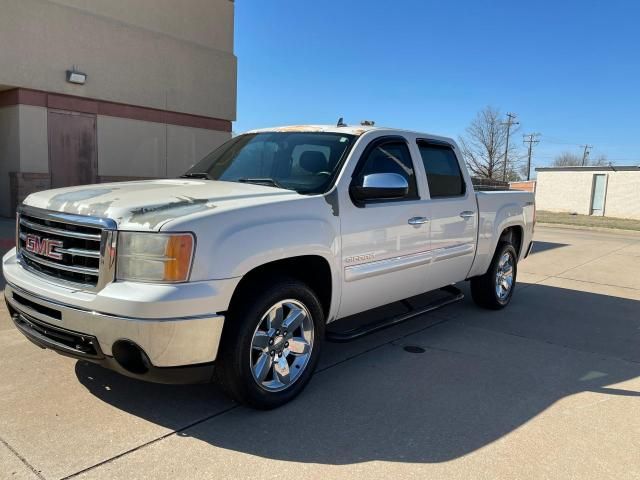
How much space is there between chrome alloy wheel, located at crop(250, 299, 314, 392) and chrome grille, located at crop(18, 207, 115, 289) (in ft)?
3.36

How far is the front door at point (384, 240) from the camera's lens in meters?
4.09

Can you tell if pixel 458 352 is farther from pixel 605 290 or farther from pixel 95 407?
pixel 605 290

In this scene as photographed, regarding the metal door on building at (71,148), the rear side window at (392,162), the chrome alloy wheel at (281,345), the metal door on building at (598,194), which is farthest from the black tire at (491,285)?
the metal door on building at (598,194)

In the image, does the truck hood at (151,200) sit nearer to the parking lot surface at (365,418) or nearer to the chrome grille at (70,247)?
the chrome grille at (70,247)

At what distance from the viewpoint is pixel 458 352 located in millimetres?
4973

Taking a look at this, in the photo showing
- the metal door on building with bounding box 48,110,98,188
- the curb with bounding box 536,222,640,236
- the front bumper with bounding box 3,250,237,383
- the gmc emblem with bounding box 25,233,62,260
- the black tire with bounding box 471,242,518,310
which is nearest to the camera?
the front bumper with bounding box 3,250,237,383

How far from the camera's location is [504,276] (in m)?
6.78

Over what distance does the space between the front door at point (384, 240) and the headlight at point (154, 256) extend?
53.2 inches

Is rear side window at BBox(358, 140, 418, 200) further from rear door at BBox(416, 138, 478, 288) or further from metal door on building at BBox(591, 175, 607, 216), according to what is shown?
metal door on building at BBox(591, 175, 607, 216)

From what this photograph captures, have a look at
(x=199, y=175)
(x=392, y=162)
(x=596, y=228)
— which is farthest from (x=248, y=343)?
(x=596, y=228)

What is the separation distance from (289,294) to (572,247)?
13.1 metres

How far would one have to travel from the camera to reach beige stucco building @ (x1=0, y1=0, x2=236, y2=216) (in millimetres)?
12742

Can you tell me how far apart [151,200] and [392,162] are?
223cm

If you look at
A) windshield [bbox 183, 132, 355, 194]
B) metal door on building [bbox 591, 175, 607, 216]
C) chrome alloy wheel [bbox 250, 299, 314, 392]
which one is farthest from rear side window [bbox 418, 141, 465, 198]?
metal door on building [bbox 591, 175, 607, 216]
